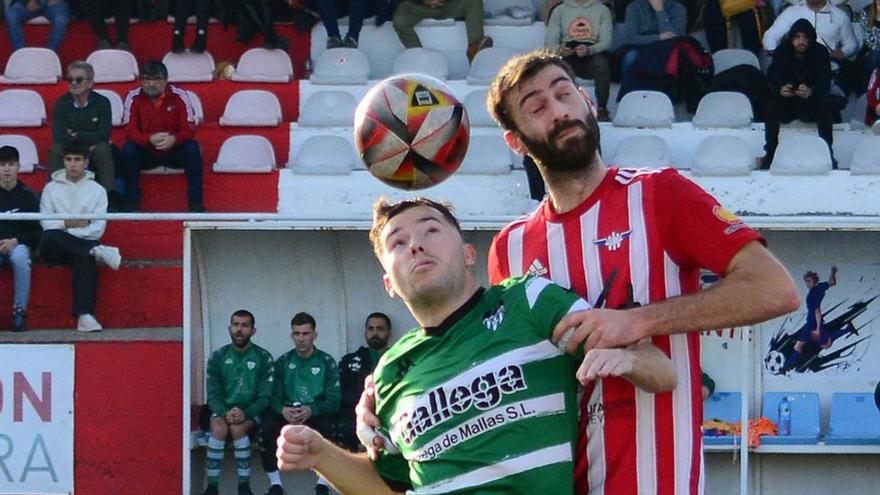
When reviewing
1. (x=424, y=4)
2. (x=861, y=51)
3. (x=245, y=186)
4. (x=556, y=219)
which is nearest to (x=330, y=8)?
(x=424, y=4)

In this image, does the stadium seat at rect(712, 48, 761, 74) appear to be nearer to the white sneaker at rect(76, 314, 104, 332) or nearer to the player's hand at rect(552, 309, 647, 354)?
the white sneaker at rect(76, 314, 104, 332)

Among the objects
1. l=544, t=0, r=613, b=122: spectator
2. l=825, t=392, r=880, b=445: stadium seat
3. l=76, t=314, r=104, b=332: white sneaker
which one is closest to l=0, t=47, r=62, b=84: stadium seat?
l=76, t=314, r=104, b=332: white sneaker

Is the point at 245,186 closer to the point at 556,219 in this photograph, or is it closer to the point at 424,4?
the point at 424,4

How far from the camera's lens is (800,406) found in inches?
374

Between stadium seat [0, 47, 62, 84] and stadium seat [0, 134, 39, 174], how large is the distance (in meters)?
0.93

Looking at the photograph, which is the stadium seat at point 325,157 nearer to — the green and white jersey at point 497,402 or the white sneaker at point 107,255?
the white sneaker at point 107,255

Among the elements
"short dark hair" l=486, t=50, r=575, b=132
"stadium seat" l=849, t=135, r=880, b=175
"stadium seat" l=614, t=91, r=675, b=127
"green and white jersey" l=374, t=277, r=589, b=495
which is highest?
"stadium seat" l=614, t=91, r=675, b=127

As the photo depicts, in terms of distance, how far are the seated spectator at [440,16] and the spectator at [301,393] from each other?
3.08 m

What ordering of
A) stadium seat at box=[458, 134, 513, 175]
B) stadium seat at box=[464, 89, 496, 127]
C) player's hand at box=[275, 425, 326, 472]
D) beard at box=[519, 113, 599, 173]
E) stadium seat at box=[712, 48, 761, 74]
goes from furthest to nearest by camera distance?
stadium seat at box=[712, 48, 761, 74] < stadium seat at box=[464, 89, 496, 127] < stadium seat at box=[458, 134, 513, 175] < player's hand at box=[275, 425, 326, 472] < beard at box=[519, 113, 599, 173]

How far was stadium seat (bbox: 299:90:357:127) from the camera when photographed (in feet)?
35.8

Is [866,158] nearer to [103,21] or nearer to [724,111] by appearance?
[724,111]

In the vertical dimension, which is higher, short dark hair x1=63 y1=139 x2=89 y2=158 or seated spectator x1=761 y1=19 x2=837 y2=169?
seated spectator x1=761 y1=19 x2=837 y2=169

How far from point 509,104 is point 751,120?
7.43 meters

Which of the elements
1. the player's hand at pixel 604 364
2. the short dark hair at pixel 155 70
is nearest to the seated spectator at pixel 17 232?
the short dark hair at pixel 155 70
